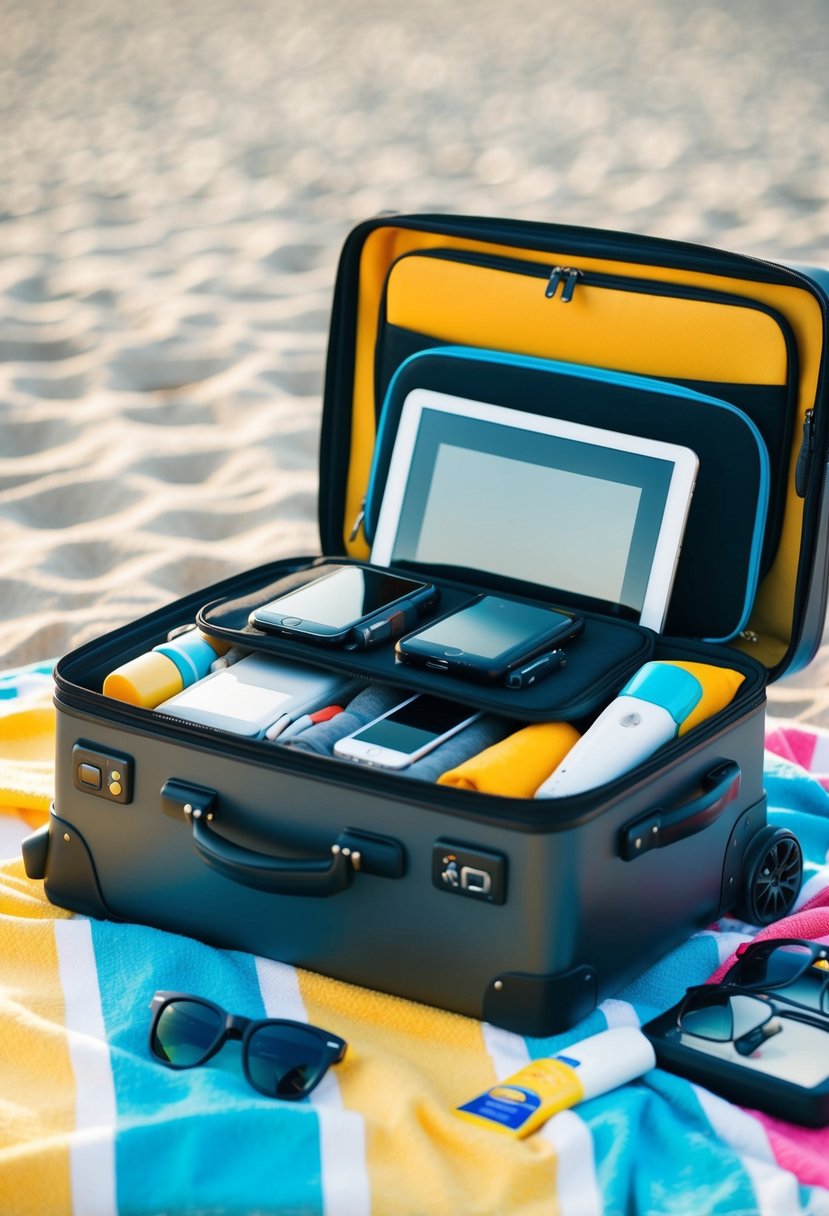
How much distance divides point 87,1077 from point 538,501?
80cm

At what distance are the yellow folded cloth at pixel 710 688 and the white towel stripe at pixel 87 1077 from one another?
59 centimetres

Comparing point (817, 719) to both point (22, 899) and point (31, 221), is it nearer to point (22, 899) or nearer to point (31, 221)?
point (22, 899)

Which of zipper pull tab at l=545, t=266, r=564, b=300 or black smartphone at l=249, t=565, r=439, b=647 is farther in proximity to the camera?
zipper pull tab at l=545, t=266, r=564, b=300

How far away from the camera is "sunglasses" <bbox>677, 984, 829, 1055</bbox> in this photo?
136cm

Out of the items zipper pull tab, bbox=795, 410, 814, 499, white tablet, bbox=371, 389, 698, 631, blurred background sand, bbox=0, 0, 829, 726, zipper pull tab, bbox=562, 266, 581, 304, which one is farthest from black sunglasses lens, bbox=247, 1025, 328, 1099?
blurred background sand, bbox=0, 0, 829, 726

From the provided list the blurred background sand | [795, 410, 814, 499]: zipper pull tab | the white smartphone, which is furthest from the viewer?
the blurred background sand

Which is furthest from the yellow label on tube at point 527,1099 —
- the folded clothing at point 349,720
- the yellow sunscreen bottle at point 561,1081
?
the folded clothing at point 349,720

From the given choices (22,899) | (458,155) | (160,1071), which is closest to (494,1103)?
(160,1071)

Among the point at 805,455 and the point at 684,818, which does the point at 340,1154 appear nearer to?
the point at 684,818

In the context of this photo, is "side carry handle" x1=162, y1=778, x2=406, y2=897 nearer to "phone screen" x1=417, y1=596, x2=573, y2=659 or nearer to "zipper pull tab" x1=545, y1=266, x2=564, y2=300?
"phone screen" x1=417, y1=596, x2=573, y2=659

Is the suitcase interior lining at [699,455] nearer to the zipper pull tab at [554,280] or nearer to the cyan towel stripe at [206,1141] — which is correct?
the zipper pull tab at [554,280]

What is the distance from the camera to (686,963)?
152 cm

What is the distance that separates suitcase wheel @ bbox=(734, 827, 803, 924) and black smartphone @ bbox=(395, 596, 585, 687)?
282 millimetres

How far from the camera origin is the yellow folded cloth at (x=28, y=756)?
5.93ft
